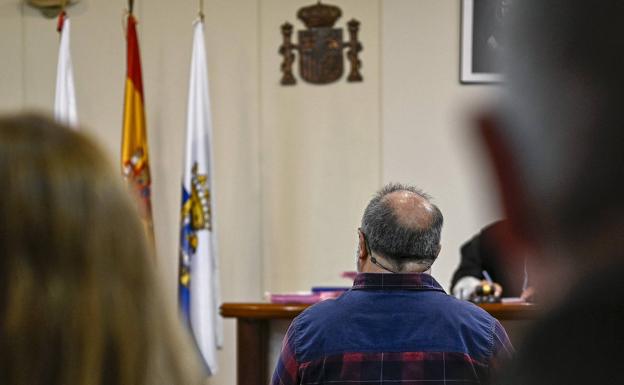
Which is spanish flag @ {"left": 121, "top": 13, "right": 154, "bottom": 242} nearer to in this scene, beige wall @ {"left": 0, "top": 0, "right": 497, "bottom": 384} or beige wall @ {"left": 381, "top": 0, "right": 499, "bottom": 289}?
beige wall @ {"left": 0, "top": 0, "right": 497, "bottom": 384}

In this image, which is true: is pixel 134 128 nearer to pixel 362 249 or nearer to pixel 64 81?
pixel 64 81

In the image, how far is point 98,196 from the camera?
0.72 metres

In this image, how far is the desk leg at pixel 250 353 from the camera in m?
3.68

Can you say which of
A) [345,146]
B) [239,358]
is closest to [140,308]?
[239,358]

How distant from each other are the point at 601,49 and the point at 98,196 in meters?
0.51

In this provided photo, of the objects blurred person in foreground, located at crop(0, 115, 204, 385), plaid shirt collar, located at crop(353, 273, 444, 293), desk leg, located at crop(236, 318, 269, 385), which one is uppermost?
blurred person in foreground, located at crop(0, 115, 204, 385)

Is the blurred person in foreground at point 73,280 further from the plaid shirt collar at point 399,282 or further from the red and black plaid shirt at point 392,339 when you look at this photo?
the plaid shirt collar at point 399,282

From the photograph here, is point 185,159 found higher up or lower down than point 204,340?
higher up

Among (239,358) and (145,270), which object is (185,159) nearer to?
(239,358)

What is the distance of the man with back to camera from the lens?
2449 mm

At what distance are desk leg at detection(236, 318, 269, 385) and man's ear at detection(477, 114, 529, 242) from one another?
11.2ft

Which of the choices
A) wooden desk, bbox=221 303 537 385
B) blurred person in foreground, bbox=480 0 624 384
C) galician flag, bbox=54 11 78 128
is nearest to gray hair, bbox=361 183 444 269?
wooden desk, bbox=221 303 537 385

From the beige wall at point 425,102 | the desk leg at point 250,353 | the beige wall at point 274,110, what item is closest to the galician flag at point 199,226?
the beige wall at point 274,110

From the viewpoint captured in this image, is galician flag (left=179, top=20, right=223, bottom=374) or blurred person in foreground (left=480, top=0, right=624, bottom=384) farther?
galician flag (left=179, top=20, right=223, bottom=374)
